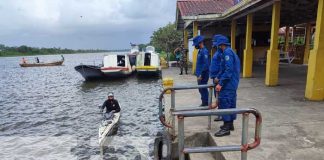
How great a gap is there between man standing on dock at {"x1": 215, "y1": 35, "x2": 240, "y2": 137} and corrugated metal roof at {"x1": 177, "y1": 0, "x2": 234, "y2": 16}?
31.7ft

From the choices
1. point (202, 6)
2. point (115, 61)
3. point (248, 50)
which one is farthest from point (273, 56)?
point (115, 61)

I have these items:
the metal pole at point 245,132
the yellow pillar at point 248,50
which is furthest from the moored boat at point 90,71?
the metal pole at point 245,132

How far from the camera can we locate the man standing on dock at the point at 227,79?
14.6 feet

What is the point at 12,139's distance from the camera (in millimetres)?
9469

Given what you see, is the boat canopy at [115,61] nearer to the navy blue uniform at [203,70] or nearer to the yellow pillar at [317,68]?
the navy blue uniform at [203,70]

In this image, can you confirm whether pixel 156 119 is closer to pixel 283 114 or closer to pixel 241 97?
pixel 241 97

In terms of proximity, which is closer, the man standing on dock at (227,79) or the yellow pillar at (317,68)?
the man standing on dock at (227,79)

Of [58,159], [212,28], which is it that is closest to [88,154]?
[58,159]

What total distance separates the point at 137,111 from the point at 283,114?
731cm

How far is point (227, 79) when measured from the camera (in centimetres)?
450

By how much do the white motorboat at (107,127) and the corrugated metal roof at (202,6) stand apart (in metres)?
6.97

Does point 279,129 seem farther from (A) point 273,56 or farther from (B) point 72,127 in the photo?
(B) point 72,127

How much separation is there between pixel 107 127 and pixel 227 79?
5085 millimetres

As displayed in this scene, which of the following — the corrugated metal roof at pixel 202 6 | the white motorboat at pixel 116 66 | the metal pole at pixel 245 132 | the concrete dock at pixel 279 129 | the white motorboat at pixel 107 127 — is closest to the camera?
the metal pole at pixel 245 132
